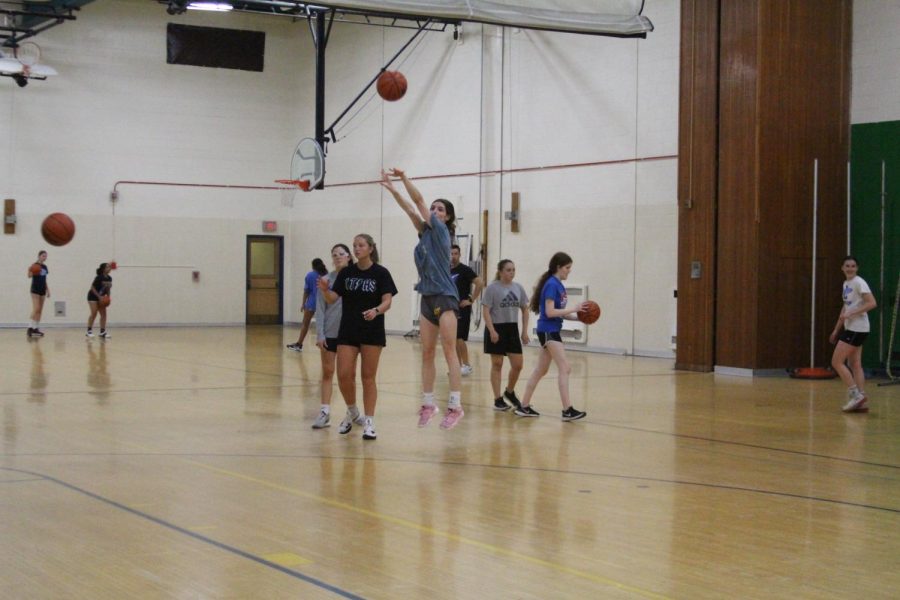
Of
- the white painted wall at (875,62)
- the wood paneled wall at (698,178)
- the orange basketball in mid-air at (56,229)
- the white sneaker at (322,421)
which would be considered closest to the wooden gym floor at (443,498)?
the white sneaker at (322,421)

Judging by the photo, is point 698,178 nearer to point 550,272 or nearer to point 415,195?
point 550,272

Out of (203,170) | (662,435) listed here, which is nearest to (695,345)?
(662,435)

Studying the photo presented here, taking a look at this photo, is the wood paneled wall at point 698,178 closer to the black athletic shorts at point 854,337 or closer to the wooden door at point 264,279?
the black athletic shorts at point 854,337

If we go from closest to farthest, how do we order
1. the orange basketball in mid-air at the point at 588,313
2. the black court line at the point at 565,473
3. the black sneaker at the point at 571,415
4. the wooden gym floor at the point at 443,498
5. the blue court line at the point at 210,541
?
the blue court line at the point at 210,541 → the wooden gym floor at the point at 443,498 → the black court line at the point at 565,473 → the black sneaker at the point at 571,415 → the orange basketball in mid-air at the point at 588,313

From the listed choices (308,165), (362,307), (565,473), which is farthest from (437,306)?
(308,165)

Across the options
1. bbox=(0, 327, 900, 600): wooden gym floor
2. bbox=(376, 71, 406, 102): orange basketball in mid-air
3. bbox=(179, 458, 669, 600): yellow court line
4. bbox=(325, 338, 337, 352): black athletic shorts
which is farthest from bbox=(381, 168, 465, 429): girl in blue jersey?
bbox=(376, 71, 406, 102): orange basketball in mid-air

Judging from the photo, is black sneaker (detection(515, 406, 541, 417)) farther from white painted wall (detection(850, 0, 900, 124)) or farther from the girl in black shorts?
white painted wall (detection(850, 0, 900, 124))

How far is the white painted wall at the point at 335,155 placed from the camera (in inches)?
820

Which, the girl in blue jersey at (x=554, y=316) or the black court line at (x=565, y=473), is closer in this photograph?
the black court line at (x=565, y=473)

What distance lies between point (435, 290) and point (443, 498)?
3010 millimetres

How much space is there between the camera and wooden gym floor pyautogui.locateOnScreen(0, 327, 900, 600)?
5301mm

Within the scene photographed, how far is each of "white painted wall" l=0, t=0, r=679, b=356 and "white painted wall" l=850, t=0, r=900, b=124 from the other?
3364 mm

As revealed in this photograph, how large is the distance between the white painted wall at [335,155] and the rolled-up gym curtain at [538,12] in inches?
127

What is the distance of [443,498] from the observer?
729 centimetres
